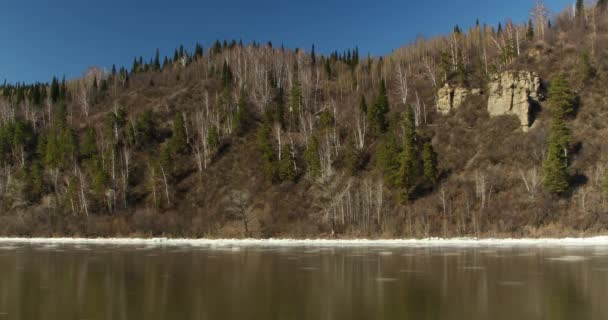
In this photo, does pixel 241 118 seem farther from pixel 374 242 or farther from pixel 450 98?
pixel 374 242

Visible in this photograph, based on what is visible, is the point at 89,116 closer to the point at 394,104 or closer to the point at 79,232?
the point at 79,232

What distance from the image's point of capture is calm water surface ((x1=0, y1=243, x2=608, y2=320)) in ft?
48.3

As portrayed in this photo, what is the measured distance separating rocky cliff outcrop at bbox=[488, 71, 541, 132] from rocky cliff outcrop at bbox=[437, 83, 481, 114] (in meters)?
6.57

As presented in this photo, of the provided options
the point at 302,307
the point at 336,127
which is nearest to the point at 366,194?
the point at 336,127

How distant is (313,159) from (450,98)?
2770cm

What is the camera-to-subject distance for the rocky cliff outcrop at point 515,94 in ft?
230

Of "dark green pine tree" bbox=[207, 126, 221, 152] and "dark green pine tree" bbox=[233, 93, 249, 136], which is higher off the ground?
"dark green pine tree" bbox=[233, 93, 249, 136]

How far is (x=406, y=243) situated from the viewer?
47.7 metres

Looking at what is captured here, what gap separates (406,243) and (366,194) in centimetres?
1264

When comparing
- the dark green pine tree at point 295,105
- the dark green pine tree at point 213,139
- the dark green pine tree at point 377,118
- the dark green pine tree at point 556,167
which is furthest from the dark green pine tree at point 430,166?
the dark green pine tree at point 213,139

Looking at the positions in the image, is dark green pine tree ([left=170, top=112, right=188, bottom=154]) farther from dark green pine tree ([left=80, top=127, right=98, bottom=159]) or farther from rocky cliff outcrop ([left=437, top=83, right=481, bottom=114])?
rocky cliff outcrop ([left=437, top=83, right=481, bottom=114])

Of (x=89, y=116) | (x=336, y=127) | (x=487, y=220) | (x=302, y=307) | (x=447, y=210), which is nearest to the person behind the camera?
(x=302, y=307)

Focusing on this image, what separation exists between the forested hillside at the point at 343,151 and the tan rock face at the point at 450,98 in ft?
0.87

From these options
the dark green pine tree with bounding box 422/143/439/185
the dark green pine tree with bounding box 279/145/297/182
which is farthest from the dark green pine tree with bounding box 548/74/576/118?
the dark green pine tree with bounding box 279/145/297/182
